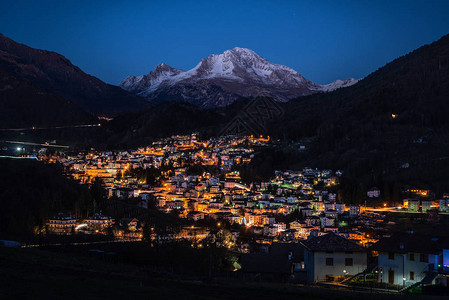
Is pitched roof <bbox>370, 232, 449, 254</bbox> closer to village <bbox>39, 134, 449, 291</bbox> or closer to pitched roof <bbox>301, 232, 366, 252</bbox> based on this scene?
village <bbox>39, 134, 449, 291</bbox>

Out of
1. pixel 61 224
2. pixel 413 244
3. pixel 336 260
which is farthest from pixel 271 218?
pixel 413 244

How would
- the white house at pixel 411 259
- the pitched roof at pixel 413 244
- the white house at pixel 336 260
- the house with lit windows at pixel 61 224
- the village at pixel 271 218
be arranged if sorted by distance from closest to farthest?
the white house at pixel 411 259, the pitched roof at pixel 413 244, the village at pixel 271 218, the white house at pixel 336 260, the house with lit windows at pixel 61 224

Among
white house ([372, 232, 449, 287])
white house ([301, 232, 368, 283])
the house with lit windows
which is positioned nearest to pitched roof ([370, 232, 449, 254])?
white house ([372, 232, 449, 287])

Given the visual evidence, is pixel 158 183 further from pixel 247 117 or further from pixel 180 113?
pixel 180 113

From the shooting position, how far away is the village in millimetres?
23900

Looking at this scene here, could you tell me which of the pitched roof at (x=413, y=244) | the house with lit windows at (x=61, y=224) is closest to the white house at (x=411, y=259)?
the pitched roof at (x=413, y=244)

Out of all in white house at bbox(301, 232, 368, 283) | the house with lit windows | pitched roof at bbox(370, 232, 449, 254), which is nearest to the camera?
pitched roof at bbox(370, 232, 449, 254)

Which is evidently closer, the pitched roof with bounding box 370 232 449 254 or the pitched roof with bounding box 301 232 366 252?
the pitched roof with bounding box 370 232 449 254

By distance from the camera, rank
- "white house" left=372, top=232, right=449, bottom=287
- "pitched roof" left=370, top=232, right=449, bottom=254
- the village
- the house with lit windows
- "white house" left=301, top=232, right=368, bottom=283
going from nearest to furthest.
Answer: "white house" left=372, top=232, right=449, bottom=287, "pitched roof" left=370, top=232, right=449, bottom=254, the village, "white house" left=301, top=232, right=368, bottom=283, the house with lit windows

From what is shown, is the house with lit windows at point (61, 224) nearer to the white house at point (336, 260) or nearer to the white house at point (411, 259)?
the white house at point (336, 260)

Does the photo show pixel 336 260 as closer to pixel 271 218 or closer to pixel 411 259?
pixel 411 259

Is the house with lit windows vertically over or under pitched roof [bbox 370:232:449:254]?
under

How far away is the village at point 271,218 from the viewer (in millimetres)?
23900

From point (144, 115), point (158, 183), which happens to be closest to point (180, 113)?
point (144, 115)
